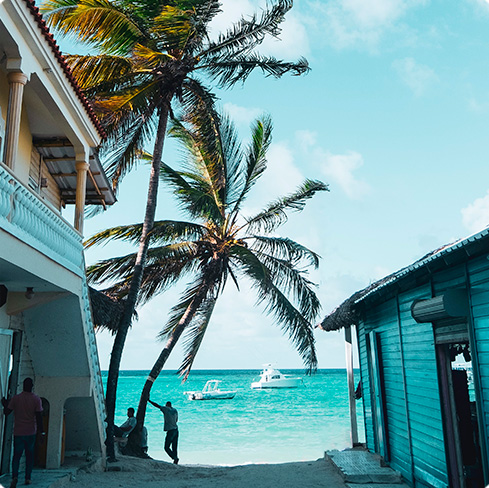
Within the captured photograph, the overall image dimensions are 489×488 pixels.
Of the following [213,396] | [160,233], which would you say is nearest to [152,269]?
[160,233]

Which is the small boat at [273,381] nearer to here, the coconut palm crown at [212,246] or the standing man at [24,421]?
the coconut palm crown at [212,246]

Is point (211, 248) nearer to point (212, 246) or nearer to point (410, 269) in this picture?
point (212, 246)

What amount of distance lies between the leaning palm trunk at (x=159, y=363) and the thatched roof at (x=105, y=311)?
176cm

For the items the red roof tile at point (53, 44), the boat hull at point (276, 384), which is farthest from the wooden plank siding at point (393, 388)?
the boat hull at point (276, 384)

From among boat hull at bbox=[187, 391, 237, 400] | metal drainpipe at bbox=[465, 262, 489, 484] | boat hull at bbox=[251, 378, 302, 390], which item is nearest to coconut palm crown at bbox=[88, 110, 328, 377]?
metal drainpipe at bbox=[465, 262, 489, 484]

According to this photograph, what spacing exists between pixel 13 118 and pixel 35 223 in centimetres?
141

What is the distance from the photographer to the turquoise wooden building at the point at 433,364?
620cm

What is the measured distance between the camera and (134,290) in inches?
541

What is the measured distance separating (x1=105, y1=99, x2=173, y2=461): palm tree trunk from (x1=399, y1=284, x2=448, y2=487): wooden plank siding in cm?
666

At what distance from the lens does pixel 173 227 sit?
15.6 m

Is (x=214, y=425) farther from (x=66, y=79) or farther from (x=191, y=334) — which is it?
(x=66, y=79)

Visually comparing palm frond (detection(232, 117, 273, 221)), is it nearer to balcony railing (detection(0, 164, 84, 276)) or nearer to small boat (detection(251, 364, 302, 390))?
balcony railing (detection(0, 164, 84, 276))

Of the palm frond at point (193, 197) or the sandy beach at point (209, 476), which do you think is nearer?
the sandy beach at point (209, 476)

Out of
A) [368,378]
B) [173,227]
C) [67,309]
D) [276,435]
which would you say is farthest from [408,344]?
[276,435]
